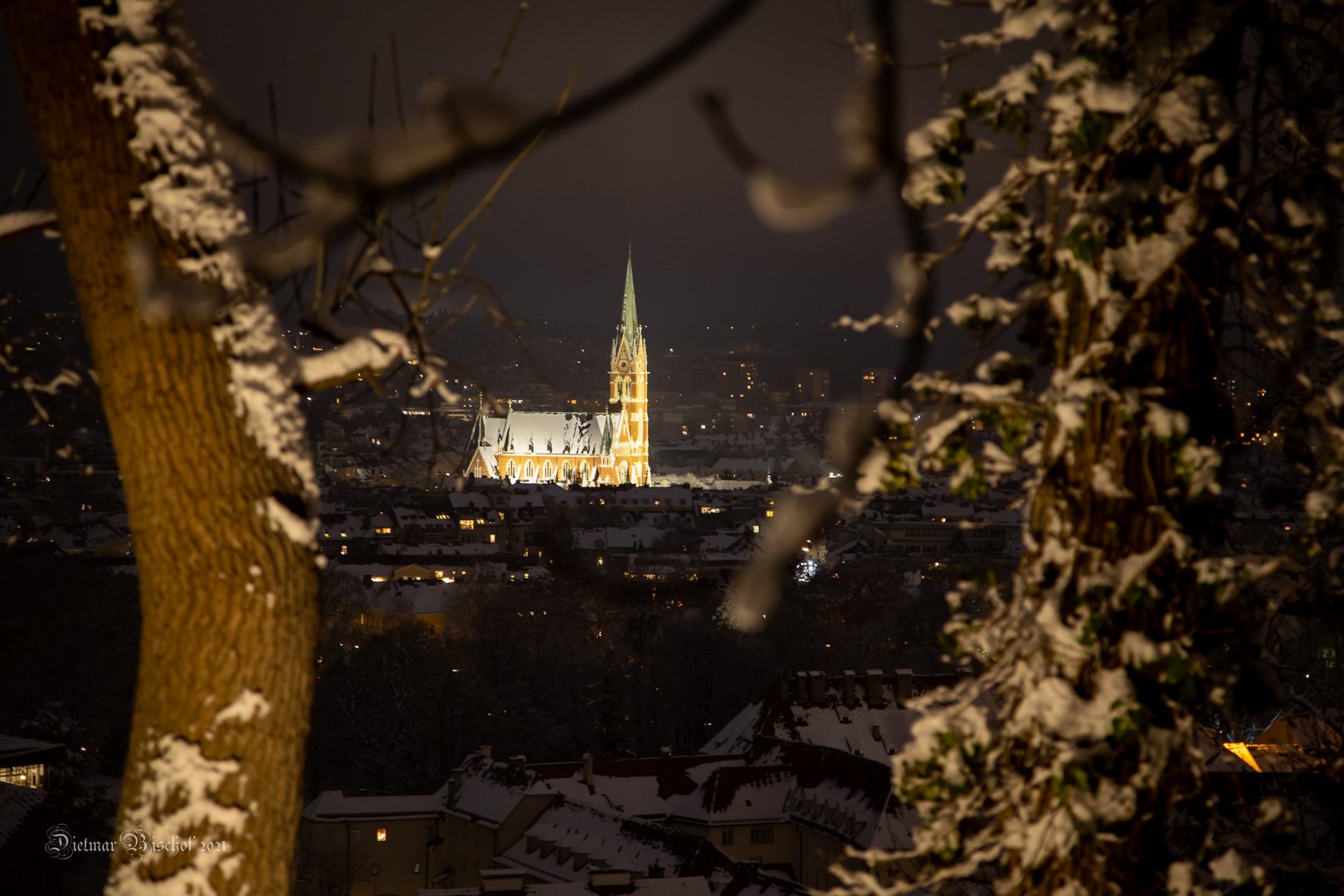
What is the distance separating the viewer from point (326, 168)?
6.90ft

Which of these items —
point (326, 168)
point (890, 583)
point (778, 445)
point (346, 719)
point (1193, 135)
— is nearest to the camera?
point (1193, 135)

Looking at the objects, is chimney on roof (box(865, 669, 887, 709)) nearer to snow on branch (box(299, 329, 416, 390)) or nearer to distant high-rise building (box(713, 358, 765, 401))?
snow on branch (box(299, 329, 416, 390))

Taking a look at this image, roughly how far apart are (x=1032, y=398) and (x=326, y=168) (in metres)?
1.48

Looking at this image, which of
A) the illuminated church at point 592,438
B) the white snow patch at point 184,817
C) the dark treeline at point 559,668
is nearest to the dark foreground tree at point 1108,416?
the white snow patch at point 184,817

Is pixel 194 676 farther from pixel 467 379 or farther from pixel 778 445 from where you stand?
pixel 778 445

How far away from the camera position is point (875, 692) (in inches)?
960

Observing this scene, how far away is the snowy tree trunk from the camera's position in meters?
1.91

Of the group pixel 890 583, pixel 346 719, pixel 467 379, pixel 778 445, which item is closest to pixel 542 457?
pixel 778 445

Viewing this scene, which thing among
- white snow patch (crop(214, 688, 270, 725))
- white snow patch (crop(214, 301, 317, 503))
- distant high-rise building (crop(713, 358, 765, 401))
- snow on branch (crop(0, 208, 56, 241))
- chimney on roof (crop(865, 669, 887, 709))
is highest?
distant high-rise building (crop(713, 358, 765, 401))

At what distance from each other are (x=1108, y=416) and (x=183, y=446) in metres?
1.73

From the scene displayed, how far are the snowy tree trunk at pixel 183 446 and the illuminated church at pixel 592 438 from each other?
8128 centimetres

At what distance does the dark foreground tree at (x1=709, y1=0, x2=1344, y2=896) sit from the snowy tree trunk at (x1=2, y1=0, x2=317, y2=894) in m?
0.93

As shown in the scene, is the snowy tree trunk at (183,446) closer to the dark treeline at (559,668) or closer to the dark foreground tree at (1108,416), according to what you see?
the dark foreground tree at (1108,416)

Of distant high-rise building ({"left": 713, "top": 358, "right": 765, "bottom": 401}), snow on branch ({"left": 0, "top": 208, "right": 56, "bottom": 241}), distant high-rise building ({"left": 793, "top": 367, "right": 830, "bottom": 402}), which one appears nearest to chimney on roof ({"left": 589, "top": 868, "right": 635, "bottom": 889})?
snow on branch ({"left": 0, "top": 208, "right": 56, "bottom": 241})
